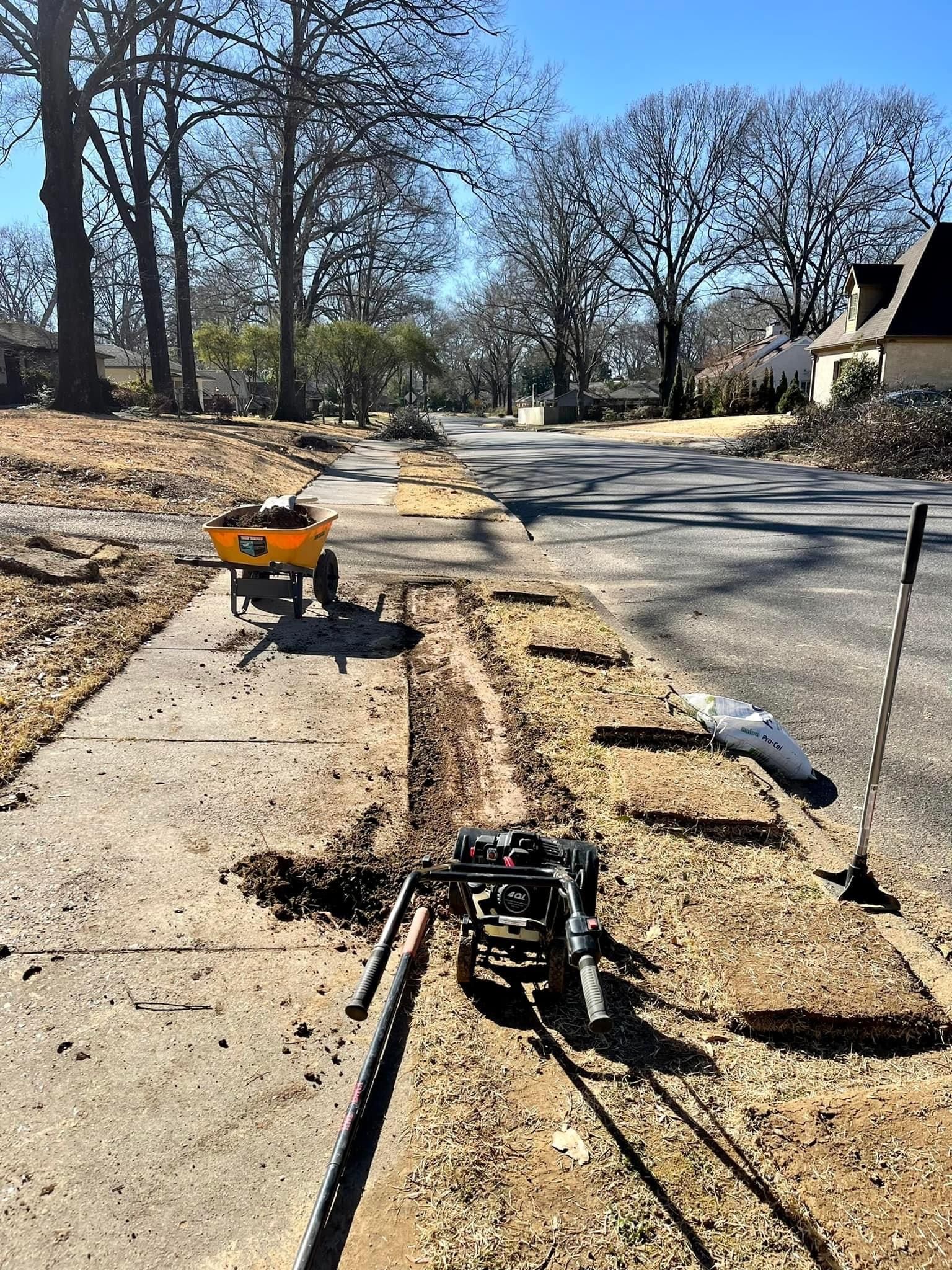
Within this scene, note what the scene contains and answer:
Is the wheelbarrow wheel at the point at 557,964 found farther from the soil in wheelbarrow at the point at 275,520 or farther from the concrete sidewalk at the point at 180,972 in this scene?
the soil in wheelbarrow at the point at 275,520

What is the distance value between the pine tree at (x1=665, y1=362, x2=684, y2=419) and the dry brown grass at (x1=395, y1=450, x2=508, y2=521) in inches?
1541

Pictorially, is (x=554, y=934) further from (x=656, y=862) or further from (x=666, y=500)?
(x=666, y=500)

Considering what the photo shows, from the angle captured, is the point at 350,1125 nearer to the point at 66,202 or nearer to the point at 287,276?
the point at 66,202

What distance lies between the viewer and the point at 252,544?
250 inches

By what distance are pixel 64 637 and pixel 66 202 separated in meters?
16.9

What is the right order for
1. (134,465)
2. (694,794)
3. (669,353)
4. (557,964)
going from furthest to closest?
(669,353) < (134,465) < (694,794) < (557,964)

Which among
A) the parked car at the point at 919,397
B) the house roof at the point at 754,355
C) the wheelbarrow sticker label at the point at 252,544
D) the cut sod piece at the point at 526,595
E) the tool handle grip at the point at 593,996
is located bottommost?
the cut sod piece at the point at 526,595

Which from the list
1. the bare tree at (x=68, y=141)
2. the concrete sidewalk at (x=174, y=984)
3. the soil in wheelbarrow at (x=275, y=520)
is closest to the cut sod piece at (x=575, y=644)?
the concrete sidewalk at (x=174, y=984)

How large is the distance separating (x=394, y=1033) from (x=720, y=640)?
530 cm

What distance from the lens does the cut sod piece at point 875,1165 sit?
1846 mm

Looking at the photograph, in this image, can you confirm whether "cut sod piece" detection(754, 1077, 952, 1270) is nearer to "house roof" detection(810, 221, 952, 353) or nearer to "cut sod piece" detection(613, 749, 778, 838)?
"cut sod piece" detection(613, 749, 778, 838)

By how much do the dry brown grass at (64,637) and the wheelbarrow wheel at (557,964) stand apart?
268cm

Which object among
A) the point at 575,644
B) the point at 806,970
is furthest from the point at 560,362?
the point at 806,970

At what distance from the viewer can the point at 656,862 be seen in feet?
10.9
